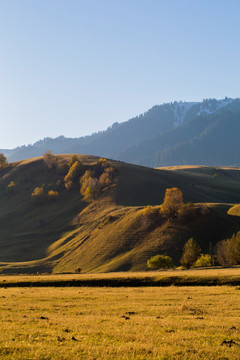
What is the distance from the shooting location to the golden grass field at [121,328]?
16.9 m

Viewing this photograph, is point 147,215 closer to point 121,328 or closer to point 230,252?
point 230,252

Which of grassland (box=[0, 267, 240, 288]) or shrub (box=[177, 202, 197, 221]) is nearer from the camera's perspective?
grassland (box=[0, 267, 240, 288])

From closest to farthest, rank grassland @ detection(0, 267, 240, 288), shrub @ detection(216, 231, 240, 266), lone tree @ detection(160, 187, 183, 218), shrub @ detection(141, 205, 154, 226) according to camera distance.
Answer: grassland @ detection(0, 267, 240, 288) → shrub @ detection(216, 231, 240, 266) → lone tree @ detection(160, 187, 183, 218) → shrub @ detection(141, 205, 154, 226)

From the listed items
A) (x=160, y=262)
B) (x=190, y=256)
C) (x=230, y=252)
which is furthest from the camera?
(x=190, y=256)

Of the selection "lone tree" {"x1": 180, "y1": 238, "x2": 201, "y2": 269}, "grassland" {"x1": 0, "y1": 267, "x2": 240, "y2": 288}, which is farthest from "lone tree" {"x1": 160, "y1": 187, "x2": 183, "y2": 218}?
"grassland" {"x1": 0, "y1": 267, "x2": 240, "y2": 288}

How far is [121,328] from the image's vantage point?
22.4m

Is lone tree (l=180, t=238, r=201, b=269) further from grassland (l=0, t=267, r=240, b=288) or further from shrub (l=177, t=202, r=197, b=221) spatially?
grassland (l=0, t=267, r=240, b=288)

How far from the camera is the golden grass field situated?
16891 millimetres

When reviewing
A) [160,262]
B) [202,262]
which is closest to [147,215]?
[160,262]

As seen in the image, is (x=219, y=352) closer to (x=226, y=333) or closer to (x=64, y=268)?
(x=226, y=333)

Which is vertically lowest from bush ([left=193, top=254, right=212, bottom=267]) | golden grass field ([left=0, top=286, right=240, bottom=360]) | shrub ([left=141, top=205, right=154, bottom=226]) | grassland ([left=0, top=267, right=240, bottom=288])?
bush ([left=193, top=254, right=212, bottom=267])

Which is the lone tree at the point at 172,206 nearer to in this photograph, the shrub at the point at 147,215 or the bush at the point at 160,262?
the shrub at the point at 147,215

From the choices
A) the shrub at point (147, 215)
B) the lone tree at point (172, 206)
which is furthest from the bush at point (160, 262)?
the lone tree at point (172, 206)

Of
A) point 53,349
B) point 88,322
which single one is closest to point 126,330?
point 88,322
